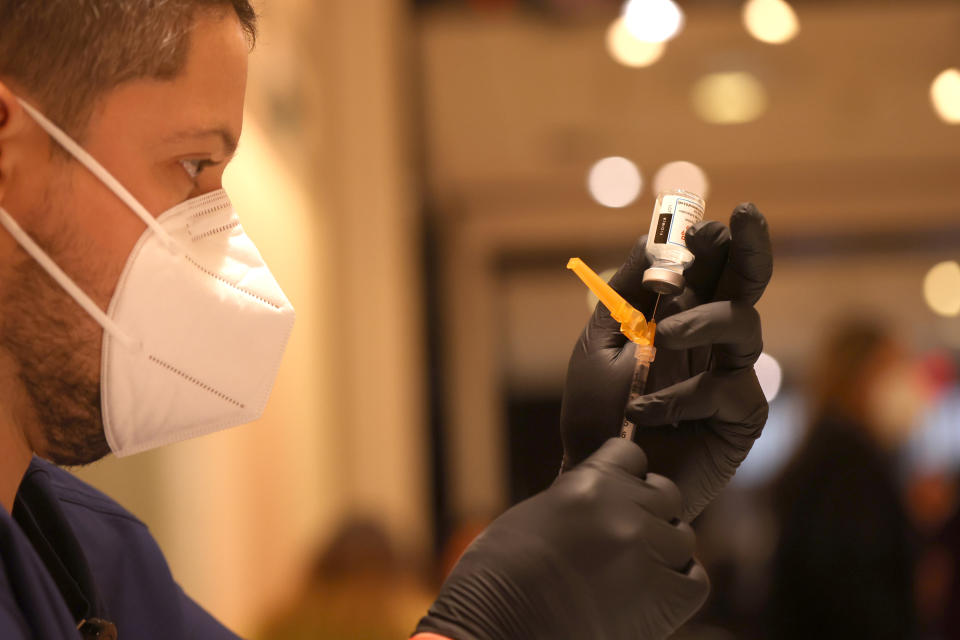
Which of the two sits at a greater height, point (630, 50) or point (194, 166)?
point (630, 50)

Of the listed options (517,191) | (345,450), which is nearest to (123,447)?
(345,450)

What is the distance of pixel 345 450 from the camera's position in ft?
15.6

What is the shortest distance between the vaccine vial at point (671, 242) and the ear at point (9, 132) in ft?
2.20

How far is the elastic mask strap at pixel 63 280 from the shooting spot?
38.0 inches

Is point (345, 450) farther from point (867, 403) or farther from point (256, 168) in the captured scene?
point (867, 403)

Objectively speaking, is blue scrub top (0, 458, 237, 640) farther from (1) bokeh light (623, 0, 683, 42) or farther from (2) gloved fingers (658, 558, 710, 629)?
(1) bokeh light (623, 0, 683, 42)

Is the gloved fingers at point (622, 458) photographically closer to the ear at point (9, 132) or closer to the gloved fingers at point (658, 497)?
the gloved fingers at point (658, 497)

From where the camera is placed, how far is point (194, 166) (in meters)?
1.10

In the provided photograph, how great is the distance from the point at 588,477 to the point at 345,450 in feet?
13.0

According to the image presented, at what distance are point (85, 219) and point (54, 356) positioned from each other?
0.15 meters

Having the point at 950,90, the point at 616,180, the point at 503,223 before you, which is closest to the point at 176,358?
the point at 950,90

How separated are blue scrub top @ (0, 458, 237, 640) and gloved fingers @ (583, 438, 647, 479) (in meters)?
0.54

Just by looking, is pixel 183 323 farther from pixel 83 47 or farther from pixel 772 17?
pixel 772 17

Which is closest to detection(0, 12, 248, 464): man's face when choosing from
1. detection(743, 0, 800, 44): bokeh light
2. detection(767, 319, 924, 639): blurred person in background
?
detection(743, 0, 800, 44): bokeh light
